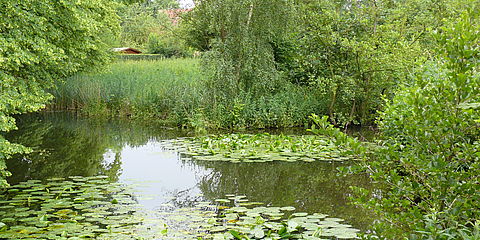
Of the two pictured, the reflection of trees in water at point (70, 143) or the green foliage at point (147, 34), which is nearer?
the reflection of trees in water at point (70, 143)

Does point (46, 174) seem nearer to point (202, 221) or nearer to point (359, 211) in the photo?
point (202, 221)

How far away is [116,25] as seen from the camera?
14.9m

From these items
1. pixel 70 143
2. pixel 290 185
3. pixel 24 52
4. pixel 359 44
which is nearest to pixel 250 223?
pixel 290 185

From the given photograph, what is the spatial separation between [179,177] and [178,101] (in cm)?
626

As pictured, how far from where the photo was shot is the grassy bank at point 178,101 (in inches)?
498

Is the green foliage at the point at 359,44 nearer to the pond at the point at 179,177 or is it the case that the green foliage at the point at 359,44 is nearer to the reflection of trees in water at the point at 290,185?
the pond at the point at 179,177

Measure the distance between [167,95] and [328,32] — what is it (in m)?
5.15

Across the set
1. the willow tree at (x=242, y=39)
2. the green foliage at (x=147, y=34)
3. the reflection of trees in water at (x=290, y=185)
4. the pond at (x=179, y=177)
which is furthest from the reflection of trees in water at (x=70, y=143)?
the green foliage at (x=147, y=34)

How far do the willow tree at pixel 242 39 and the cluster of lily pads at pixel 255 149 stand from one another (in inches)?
108

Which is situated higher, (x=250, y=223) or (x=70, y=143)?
(x=250, y=223)

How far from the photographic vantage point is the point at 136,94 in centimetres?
1541

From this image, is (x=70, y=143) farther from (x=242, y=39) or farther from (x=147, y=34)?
(x=147, y=34)

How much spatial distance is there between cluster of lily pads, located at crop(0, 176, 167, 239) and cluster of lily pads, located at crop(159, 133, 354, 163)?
2.39 m

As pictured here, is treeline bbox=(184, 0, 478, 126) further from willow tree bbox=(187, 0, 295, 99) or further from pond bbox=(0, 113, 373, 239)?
pond bbox=(0, 113, 373, 239)
